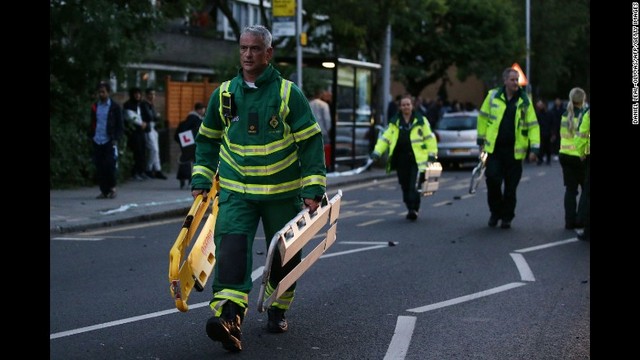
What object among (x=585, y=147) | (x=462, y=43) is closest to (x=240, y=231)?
(x=585, y=147)

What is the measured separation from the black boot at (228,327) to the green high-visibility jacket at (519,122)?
8788 mm

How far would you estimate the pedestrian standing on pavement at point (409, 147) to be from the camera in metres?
17.0

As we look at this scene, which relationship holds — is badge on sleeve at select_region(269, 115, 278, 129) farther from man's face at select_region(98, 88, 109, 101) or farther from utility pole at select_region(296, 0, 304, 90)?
utility pole at select_region(296, 0, 304, 90)

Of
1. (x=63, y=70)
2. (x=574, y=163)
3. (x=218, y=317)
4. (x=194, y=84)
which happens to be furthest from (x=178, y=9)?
(x=218, y=317)

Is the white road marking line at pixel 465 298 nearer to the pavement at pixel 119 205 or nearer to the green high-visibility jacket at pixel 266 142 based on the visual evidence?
the green high-visibility jacket at pixel 266 142

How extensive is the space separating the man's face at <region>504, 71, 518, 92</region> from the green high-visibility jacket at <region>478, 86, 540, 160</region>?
0.11 m

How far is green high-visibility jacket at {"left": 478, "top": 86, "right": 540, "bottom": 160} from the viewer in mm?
15578

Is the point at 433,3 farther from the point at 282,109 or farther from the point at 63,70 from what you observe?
the point at 282,109

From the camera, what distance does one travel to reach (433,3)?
38.0 m

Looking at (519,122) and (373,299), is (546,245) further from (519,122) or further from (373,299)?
(373,299)

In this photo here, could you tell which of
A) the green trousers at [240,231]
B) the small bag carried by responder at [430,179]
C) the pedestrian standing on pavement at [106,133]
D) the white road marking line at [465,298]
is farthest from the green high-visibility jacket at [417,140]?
the green trousers at [240,231]

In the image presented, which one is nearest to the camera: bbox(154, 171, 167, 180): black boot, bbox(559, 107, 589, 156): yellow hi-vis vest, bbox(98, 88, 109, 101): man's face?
bbox(559, 107, 589, 156): yellow hi-vis vest

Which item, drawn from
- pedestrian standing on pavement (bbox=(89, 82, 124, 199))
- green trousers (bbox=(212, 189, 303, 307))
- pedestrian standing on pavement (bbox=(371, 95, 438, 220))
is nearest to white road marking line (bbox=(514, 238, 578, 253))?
pedestrian standing on pavement (bbox=(371, 95, 438, 220))
